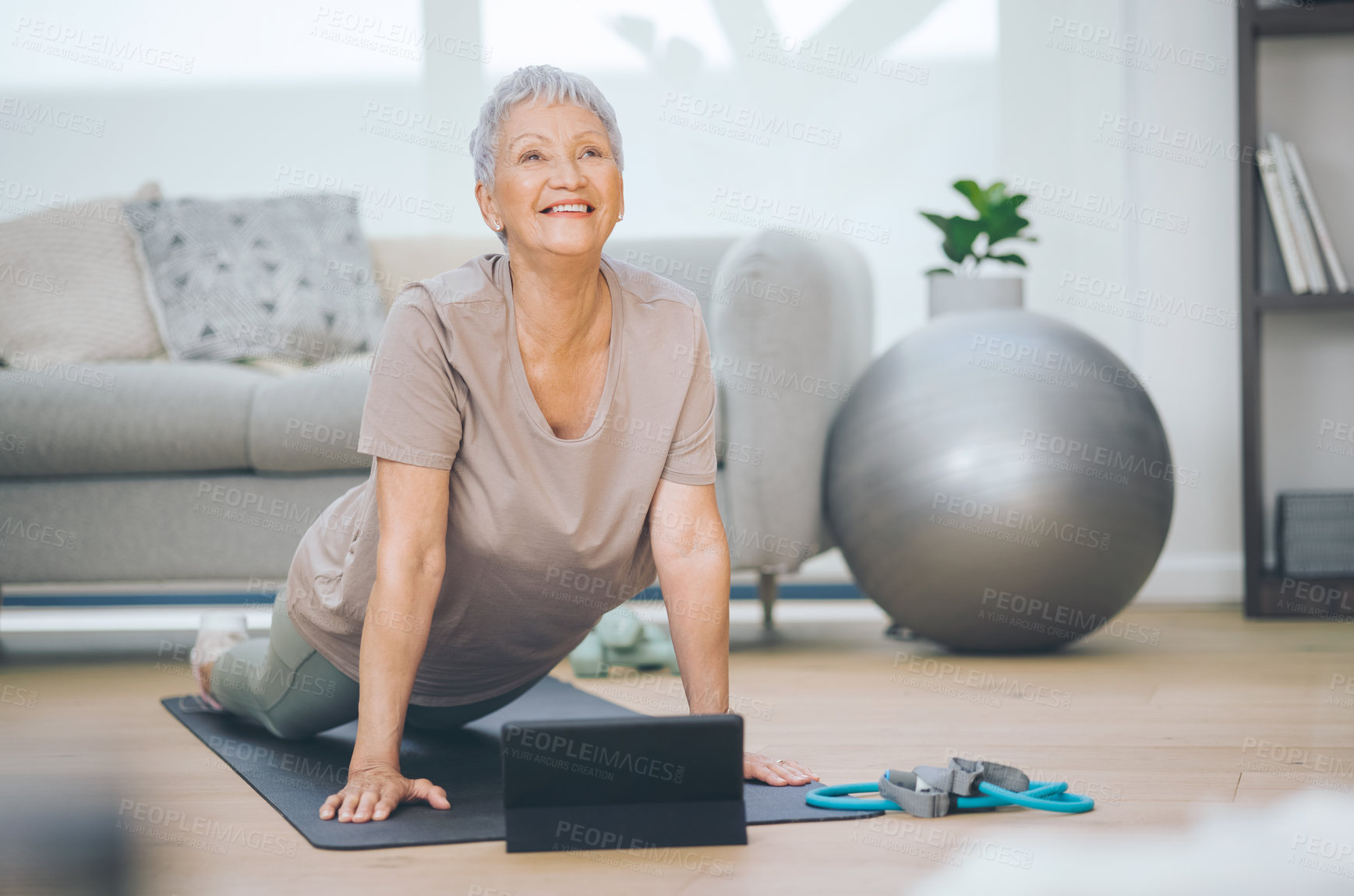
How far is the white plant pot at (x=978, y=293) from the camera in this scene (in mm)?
2750

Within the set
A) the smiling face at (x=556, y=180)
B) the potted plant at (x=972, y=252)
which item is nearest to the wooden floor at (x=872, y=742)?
the smiling face at (x=556, y=180)

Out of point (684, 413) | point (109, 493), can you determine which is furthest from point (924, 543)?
point (109, 493)

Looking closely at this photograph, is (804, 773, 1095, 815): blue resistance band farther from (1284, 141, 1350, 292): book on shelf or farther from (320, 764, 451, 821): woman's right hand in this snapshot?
(1284, 141, 1350, 292): book on shelf

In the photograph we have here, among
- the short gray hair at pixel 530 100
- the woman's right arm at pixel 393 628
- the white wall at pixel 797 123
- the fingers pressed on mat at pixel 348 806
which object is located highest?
the white wall at pixel 797 123

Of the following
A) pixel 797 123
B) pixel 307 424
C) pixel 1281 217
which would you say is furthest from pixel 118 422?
pixel 1281 217

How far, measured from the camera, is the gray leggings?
1.65 m

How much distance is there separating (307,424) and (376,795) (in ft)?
4.01

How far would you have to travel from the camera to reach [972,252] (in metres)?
2.86

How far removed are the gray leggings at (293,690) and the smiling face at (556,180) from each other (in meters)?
0.61

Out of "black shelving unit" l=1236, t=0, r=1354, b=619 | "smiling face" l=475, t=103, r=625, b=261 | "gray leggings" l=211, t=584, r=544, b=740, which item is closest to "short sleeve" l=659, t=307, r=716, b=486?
"smiling face" l=475, t=103, r=625, b=261

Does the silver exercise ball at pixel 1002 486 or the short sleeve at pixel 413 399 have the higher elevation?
the short sleeve at pixel 413 399

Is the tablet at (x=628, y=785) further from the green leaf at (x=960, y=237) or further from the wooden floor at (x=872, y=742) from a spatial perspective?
the green leaf at (x=960, y=237)

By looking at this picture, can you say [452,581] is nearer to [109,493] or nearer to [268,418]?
[268,418]

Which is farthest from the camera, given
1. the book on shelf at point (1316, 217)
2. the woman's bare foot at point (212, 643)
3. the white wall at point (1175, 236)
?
the white wall at point (1175, 236)
